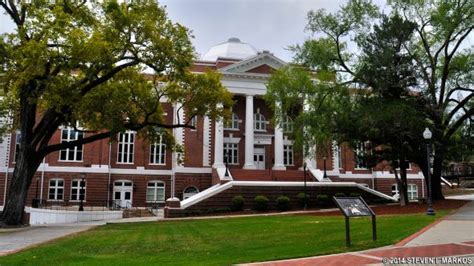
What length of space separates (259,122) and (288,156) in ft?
15.2

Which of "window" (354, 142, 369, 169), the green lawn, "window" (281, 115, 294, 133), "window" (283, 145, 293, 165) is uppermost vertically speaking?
"window" (281, 115, 294, 133)

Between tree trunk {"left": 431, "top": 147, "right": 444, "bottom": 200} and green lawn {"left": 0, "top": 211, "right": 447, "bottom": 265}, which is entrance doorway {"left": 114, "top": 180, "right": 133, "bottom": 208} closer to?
tree trunk {"left": 431, "top": 147, "right": 444, "bottom": 200}

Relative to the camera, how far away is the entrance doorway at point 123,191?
143 ft

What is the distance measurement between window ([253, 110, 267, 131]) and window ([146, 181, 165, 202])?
11086 millimetres

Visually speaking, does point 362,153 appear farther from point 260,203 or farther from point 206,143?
point 206,143

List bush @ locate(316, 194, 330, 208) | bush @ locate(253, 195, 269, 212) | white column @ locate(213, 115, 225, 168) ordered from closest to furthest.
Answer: bush @ locate(253, 195, 269, 212), bush @ locate(316, 194, 330, 208), white column @ locate(213, 115, 225, 168)

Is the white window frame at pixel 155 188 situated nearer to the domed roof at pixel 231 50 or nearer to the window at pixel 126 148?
the window at pixel 126 148

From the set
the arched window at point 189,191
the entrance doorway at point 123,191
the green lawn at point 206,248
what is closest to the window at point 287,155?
the arched window at point 189,191

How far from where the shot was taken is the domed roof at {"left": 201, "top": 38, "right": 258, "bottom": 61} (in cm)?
5225

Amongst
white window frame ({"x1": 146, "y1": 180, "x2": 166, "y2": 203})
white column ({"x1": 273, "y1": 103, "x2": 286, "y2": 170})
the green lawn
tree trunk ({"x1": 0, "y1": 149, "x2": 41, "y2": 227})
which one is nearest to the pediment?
white column ({"x1": 273, "y1": 103, "x2": 286, "y2": 170})

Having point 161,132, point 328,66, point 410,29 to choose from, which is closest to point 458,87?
point 410,29

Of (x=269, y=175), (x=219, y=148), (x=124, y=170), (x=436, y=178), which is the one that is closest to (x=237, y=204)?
(x=269, y=175)

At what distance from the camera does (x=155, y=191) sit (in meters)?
44.8

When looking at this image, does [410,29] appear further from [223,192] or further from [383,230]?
[383,230]
